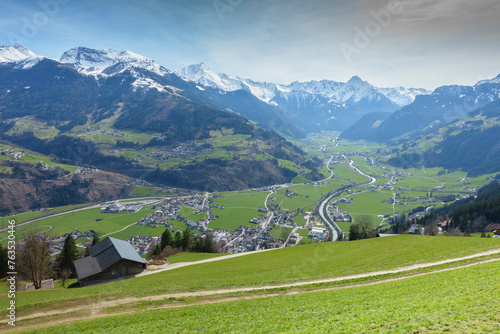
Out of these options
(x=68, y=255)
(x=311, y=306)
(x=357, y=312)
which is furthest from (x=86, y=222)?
(x=357, y=312)

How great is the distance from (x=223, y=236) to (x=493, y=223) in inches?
4083

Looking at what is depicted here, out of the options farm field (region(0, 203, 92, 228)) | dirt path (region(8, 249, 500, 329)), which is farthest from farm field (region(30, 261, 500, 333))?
farm field (region(0, 203, 92, 228))

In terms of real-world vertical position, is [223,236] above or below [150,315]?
below

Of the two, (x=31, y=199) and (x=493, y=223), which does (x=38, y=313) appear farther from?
(x=31, y=199)

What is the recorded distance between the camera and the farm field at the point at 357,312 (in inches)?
540

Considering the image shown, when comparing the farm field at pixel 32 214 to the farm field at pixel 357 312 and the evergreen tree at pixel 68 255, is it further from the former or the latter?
the farm field at pixel 357 312

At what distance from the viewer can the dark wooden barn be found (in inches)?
1695

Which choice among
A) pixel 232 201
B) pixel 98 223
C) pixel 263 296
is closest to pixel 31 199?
pixel 98 223

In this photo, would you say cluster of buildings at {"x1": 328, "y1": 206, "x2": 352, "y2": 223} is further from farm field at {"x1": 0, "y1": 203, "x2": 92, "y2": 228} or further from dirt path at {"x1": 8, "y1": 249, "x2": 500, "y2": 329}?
farm field at {"x1": 0, "y1": 203, "x2": 92, "y2": 228}

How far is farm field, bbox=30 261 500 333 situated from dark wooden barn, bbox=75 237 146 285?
2380 cm

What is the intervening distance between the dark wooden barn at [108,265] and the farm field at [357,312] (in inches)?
937

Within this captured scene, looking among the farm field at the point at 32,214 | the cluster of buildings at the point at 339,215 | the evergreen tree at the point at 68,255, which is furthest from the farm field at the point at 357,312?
the farm field at the point at 32,214

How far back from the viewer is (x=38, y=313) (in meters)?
24.7

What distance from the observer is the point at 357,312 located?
55.5 feet
